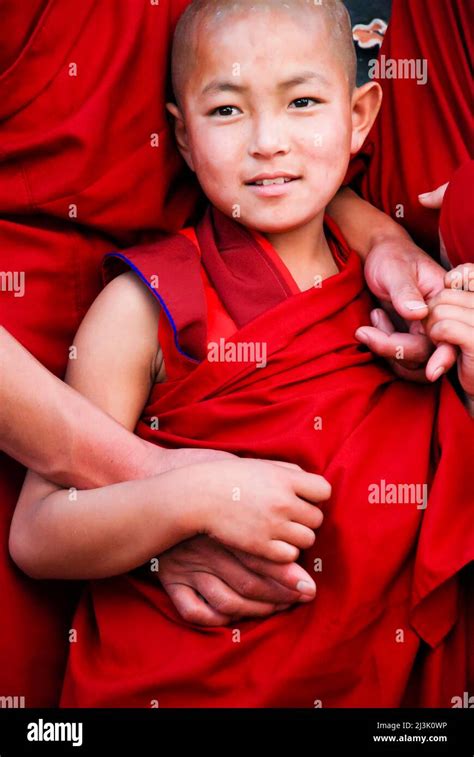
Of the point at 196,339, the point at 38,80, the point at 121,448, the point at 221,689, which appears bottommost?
the point at 221,689

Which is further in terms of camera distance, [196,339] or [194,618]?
[196,339]

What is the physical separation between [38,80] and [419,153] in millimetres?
624

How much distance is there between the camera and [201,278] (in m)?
1.66

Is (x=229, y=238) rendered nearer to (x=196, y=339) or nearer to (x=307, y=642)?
(x=196, y=339)

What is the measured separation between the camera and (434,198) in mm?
1724

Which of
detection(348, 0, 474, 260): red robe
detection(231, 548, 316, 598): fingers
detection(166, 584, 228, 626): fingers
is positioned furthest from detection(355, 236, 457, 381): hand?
detection(166, 584, 228, 626): fingers

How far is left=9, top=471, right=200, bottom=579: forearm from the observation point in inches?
56.1

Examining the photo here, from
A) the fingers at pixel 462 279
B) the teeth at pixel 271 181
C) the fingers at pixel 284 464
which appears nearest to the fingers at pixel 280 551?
the fingers at pixel 284 464

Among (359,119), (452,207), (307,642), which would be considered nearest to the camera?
(307,642)

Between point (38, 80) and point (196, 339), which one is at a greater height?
point (38, 80)

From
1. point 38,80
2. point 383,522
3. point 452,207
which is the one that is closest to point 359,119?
point 452,207

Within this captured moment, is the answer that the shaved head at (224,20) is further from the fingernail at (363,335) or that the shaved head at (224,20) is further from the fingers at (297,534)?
the fingers at (297,534)

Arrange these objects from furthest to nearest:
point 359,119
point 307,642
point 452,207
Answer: point 359,119 → point 452,207 → point 307,642

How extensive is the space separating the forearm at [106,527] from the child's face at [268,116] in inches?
18.0
